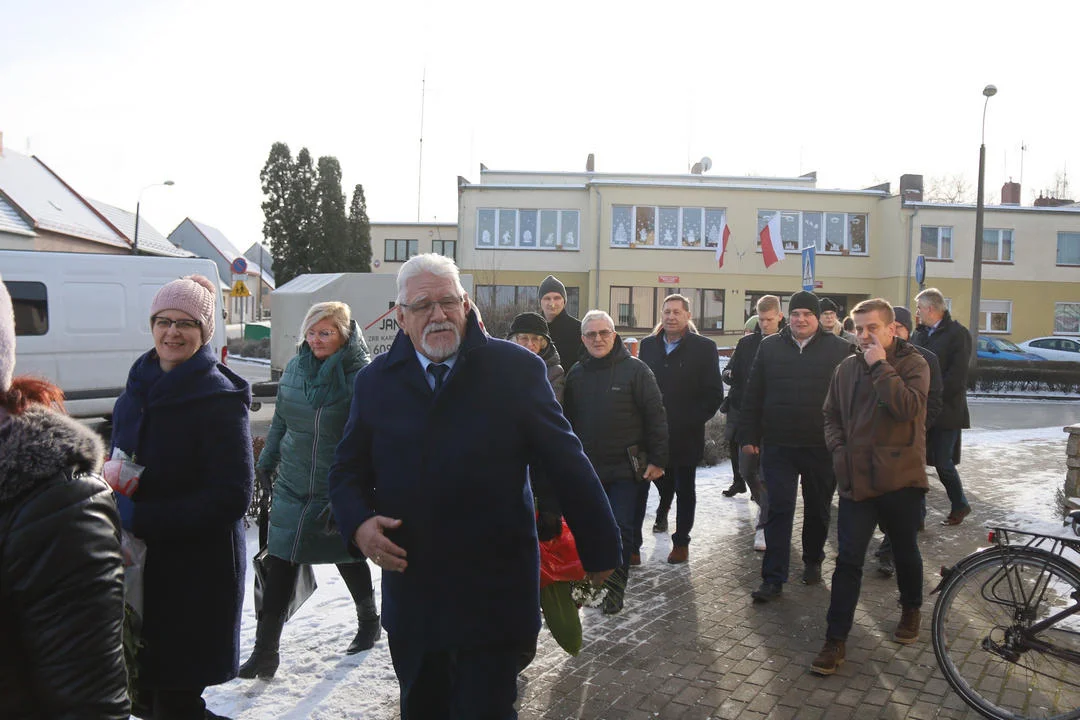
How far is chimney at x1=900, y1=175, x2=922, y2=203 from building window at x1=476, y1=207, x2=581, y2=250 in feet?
47.3

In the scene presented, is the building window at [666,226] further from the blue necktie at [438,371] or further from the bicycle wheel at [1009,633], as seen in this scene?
the blue necktie at [438,371]

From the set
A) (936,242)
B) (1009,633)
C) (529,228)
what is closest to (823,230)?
(936,242)

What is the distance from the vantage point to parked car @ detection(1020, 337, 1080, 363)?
3341cm

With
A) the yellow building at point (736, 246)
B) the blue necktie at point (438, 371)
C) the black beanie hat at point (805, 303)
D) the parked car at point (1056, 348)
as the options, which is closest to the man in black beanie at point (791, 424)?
the black beanie hat at point (805, 303)

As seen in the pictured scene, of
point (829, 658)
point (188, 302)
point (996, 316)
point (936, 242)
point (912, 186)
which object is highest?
point (912, 186)

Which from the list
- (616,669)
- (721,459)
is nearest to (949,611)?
(616,669)

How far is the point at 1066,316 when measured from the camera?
→ 4059cm

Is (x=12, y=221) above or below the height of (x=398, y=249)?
below

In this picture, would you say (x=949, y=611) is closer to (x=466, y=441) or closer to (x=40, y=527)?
(x=466, y=441)

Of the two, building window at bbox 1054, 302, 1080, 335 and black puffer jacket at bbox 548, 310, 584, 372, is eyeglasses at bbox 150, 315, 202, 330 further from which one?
building window at bbox 1054, 302, 1080, 335

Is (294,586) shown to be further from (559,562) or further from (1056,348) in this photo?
(1056,348)

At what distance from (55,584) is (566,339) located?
6.08 metres

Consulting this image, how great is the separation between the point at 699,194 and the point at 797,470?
33.9m

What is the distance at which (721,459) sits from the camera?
1244 centimetres
